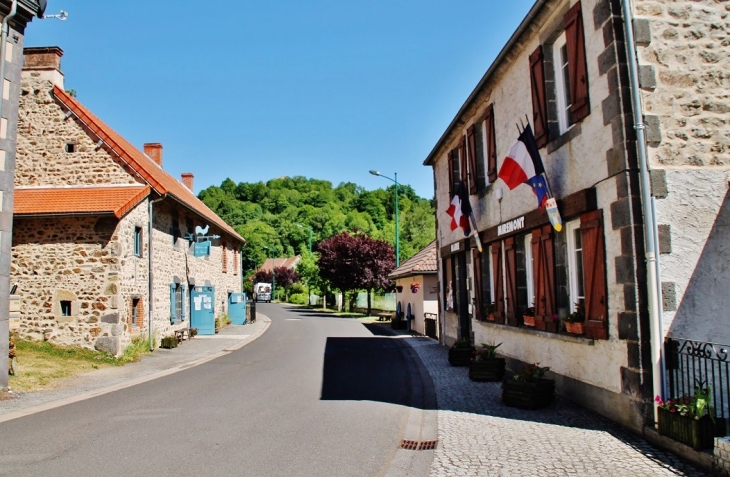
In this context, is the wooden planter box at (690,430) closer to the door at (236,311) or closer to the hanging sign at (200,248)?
the hanging sign at (200,248)

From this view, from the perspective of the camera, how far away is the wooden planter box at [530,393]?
8.80m

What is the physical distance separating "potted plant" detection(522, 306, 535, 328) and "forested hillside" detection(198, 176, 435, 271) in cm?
5666

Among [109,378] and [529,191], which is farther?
[109,378]

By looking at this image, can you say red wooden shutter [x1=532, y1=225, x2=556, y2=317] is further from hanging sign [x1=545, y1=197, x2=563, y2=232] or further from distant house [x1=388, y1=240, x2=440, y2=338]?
distant house [x1=388, y1=240, x2=440, y2=338]

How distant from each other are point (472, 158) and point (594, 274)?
22.4ft

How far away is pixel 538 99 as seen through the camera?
10.1 meters

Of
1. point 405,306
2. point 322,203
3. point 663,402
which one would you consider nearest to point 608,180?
point 663,402

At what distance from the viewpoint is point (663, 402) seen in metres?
6.77

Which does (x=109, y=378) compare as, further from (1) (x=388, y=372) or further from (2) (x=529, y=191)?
(2) (x=529, y=191)

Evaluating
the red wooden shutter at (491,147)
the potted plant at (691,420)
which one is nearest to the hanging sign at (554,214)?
the potted plant at (691,420)

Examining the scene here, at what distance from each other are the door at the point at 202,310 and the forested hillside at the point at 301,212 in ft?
142

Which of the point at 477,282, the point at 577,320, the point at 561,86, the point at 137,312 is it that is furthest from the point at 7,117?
the point at 577,320

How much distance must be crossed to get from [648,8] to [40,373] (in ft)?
44.8

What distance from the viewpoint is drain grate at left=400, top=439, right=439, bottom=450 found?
23.0 ft
